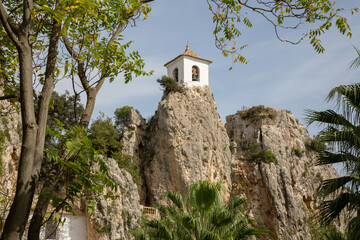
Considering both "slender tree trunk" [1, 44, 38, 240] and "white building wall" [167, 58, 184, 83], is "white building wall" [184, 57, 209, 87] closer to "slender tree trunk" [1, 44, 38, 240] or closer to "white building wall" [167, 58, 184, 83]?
"white building wall" [167, 58, 184, 83]

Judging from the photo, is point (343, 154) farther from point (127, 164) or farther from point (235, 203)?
point (127, 164)

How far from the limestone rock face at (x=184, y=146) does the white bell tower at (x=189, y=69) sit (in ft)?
3.06

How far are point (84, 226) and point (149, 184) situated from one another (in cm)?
926

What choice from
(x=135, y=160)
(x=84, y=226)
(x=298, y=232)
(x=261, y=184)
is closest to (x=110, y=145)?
(x=135, y=160)

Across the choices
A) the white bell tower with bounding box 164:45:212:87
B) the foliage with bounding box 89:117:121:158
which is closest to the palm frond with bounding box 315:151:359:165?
the foliage with bounding box 89:117:121:158

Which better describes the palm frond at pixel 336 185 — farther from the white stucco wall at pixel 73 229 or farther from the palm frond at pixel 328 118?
the white stucco wall at pixel 73 229

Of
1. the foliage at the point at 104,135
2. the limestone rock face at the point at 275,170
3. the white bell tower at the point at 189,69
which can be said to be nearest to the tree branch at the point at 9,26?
the foliage at the point at 104,135

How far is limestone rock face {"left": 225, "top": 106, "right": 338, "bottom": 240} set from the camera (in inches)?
1335

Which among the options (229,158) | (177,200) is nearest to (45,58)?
(177,200)

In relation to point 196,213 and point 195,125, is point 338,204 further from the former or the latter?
point 195,125

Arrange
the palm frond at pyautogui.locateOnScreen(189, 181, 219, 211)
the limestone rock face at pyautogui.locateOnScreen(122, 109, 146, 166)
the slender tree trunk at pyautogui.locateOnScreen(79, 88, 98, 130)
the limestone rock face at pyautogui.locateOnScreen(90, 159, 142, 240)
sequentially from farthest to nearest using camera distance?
the limestone rock face at pyautogui.locateOnScreen(122, 109, 146, 166)
the limestone rock face at pyautogui.locateOnScreen(90, 159, 142, 240)
the palm frond at pyautogui.locateOnScreen(189, 181, 219, 211)
the slender tree trunk at pyautogui.locateOnScreen(79, 88, 98, 130)

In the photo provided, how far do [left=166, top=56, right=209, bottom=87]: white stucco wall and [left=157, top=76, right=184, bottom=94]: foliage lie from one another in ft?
3.42

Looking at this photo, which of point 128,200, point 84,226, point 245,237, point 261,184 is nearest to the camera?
point 245,237

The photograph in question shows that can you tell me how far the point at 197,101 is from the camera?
34125 millimetres
